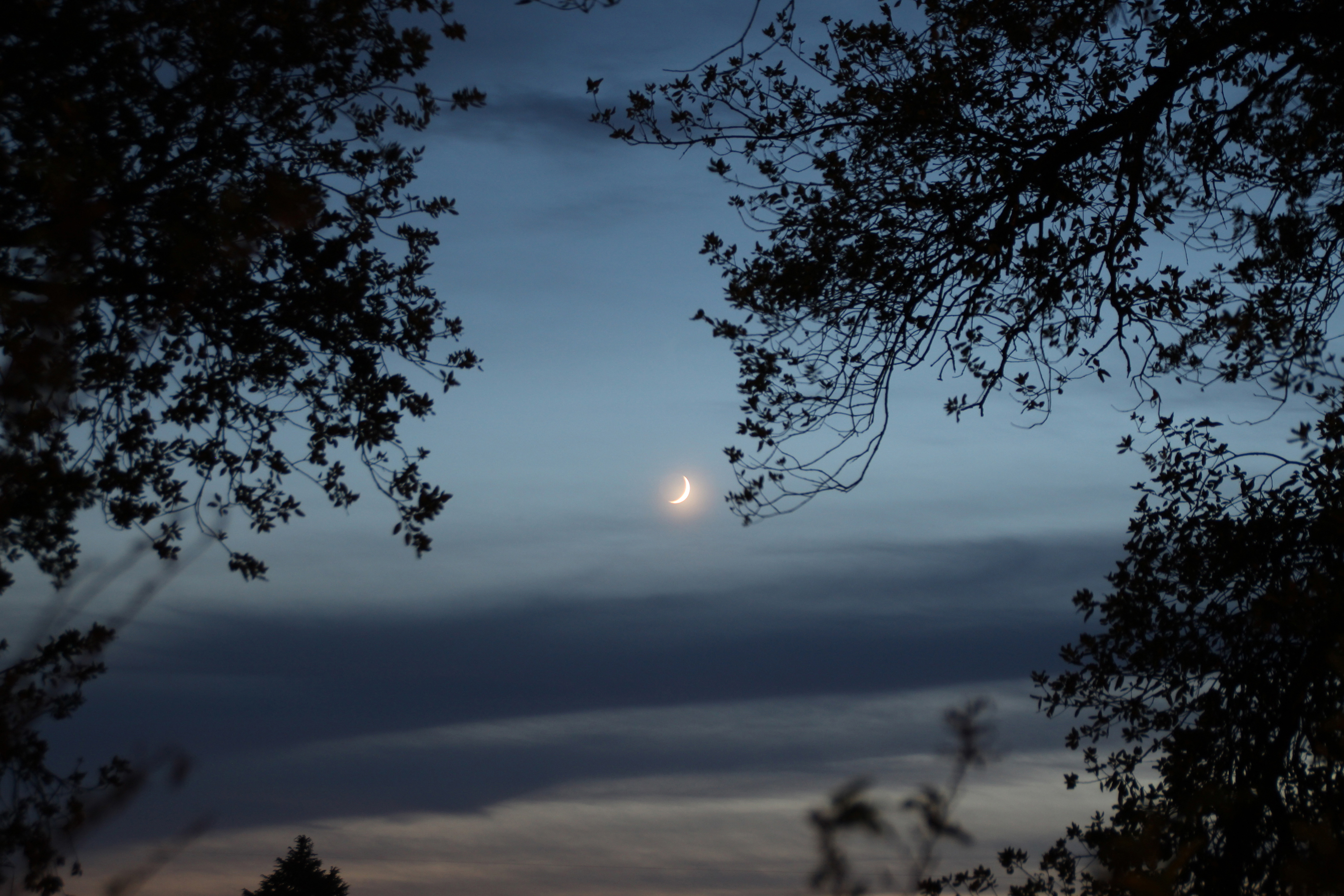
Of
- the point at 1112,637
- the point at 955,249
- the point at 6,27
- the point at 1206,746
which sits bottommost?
the point at 1206,746

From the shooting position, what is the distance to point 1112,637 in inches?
373

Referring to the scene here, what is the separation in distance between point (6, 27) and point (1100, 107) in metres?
9.68

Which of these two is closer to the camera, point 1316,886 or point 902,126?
point 1316,886

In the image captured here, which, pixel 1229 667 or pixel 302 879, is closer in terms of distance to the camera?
pixel 1229 667

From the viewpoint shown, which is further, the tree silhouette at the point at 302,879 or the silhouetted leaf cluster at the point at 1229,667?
the tree silhouette at the point at 302,879

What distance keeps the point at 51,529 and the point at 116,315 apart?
3.06m

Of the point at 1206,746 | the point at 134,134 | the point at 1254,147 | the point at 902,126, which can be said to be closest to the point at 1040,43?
the point at 902,126

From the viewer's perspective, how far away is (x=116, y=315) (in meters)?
8.17

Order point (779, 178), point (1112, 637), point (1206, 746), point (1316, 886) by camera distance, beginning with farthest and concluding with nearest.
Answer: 1. point (779, 178)
2. point (1112, 637)
3. point (1206, 746)
4. point (1316, 886)

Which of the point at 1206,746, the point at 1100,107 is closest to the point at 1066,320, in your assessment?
the point at 1100,107

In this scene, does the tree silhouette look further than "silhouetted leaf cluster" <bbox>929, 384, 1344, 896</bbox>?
Yes

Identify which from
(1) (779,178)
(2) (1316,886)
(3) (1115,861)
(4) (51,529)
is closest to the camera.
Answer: (2) (1316,886)

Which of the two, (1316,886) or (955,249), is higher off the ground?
(955,249)

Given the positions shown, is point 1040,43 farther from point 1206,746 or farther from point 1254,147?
point 1206,746
